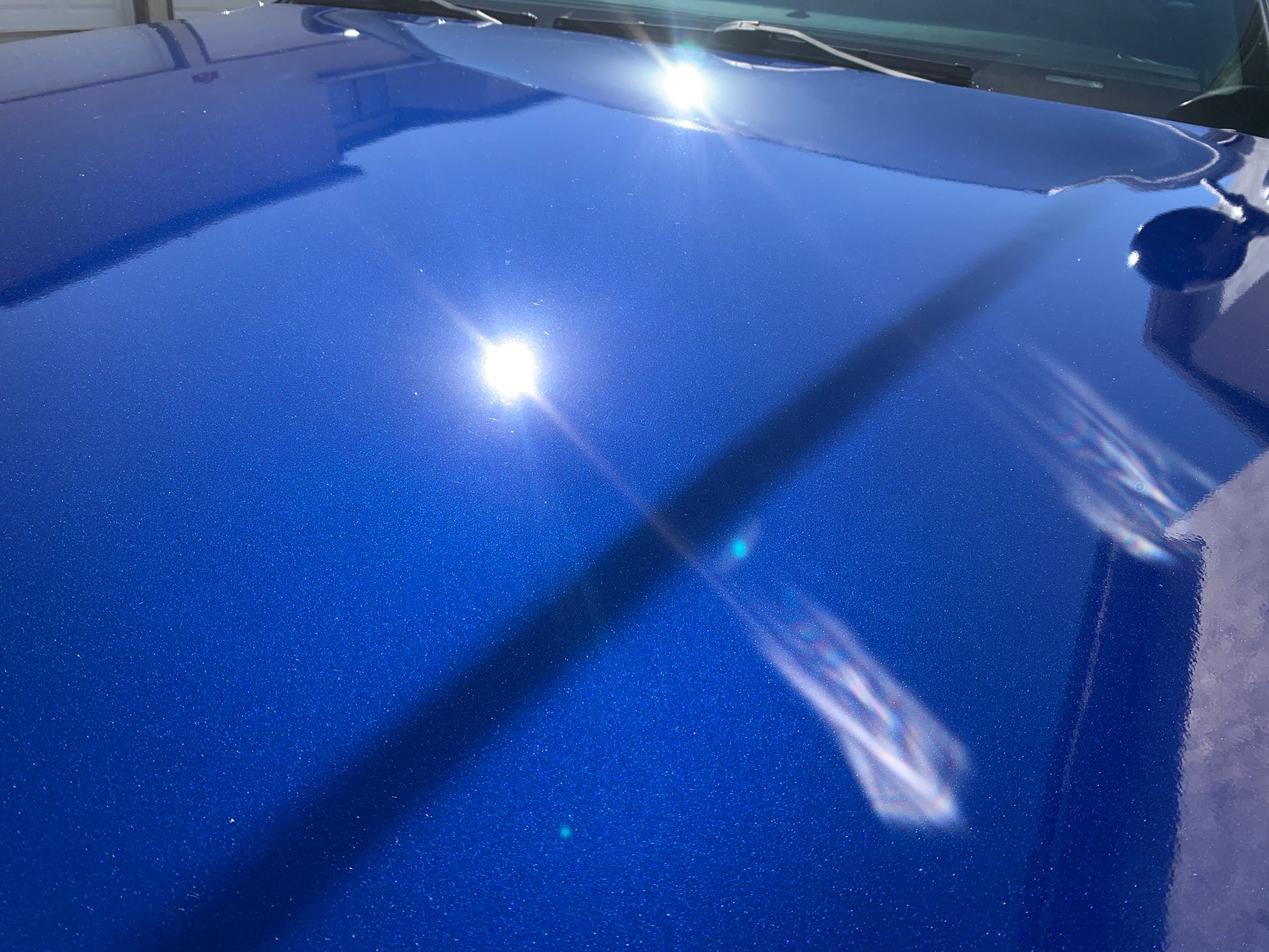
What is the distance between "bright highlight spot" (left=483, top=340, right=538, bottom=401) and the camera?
0.83 meters

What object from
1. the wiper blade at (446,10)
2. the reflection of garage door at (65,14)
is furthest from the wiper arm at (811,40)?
Answer: the reflection of garage door at (65,14)

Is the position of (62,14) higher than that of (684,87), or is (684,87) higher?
(62,14)

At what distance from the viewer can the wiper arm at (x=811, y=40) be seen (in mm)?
1751

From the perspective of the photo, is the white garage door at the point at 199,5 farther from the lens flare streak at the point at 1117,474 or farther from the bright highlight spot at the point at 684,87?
the lens flare streak at the point at 1117,474

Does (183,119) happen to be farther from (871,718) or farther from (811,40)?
(871,718)

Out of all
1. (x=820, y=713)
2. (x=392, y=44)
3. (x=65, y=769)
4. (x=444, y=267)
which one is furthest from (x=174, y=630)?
(x=392, y=44)

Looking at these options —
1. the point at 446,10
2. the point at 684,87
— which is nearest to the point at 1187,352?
the point at 684,87

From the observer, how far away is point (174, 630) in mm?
582

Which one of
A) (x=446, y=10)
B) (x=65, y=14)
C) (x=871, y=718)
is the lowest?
(x=871, y=718)

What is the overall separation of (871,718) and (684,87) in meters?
1.38

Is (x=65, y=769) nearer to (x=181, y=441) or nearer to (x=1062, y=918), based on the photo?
(x=181, y=441)

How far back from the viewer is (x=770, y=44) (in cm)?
185

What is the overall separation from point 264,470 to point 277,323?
0.26 metres

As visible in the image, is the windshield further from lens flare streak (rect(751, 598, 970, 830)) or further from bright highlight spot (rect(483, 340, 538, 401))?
lens flare streak (rect(751, 598, 970, 830))
